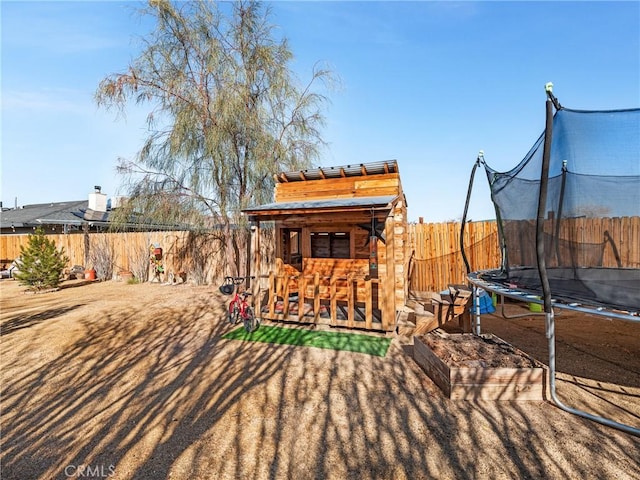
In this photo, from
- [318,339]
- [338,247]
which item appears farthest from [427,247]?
[318,339]

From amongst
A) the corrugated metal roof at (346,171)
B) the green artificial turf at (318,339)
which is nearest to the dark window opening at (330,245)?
the corrugated metal roof at (346,171)

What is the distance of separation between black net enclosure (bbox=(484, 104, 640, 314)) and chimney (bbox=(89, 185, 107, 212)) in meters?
23.4

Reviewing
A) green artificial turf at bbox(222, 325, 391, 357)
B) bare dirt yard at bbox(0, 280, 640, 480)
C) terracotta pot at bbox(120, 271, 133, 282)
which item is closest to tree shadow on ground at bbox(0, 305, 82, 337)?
bare dirt yard at bbox(0, 280, 640, 480)

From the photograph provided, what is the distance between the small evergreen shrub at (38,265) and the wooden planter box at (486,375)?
13474 mm

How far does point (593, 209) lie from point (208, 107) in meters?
10.3

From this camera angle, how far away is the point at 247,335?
19.6 ft

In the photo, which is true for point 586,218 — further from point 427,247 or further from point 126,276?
point 126,276

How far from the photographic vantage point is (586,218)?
382cm

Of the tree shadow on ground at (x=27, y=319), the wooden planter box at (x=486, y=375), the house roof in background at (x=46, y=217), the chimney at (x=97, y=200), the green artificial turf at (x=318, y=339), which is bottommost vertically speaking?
the green artificial turf at (x=318, y=339)

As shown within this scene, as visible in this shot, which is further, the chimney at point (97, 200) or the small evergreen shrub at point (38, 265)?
the chimney at point (97, 200)

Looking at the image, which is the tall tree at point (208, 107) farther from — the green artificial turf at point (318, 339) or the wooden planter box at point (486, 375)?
the wooden planter box at point (486, 375)

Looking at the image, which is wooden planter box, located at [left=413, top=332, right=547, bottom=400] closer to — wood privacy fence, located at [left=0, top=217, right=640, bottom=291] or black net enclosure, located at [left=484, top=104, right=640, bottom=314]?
black net enclosure, located at [left=484, top=104, right=640, bottom=314]

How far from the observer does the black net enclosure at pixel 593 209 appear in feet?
11.8

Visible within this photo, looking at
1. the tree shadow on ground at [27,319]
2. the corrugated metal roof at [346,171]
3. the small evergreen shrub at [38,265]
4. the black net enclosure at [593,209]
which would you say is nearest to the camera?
the black net enclosure at [593,209]
